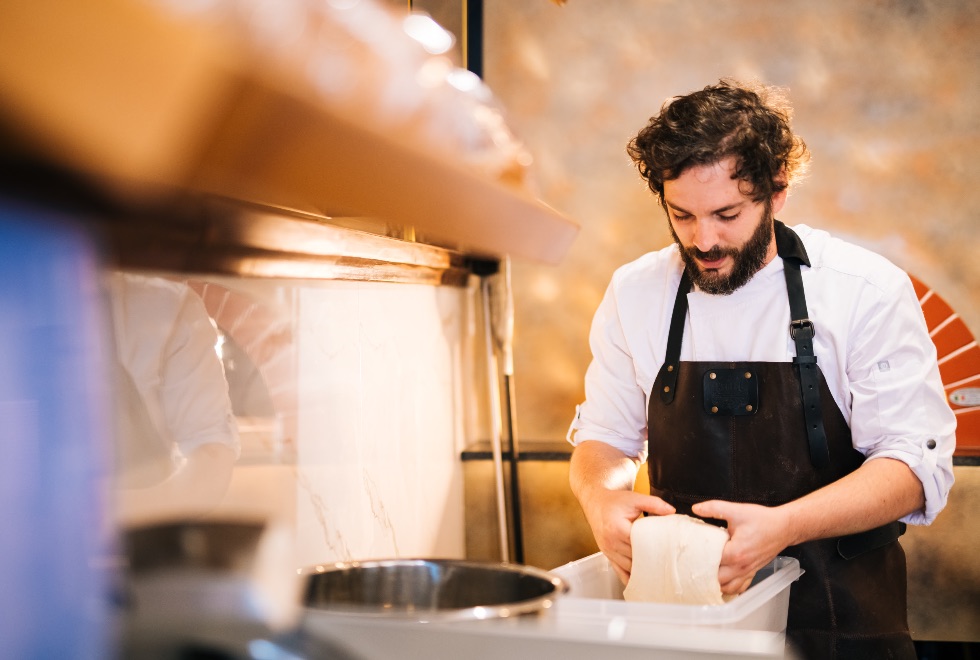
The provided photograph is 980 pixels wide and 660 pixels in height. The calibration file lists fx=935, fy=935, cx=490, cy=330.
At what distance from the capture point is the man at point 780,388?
1.88 metres

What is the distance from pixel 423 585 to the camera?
3.52 feet

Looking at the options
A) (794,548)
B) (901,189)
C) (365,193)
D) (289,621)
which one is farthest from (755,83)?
(289,621)

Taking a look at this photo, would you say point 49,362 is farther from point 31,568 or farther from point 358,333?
point 358,333

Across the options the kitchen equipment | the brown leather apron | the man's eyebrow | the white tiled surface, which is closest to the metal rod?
the white tiled surface

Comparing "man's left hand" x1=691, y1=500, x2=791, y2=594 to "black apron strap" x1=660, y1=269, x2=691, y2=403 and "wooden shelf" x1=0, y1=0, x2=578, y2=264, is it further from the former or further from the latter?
"wooden shelf" x1=0, y1=0, x2=578, y2=264

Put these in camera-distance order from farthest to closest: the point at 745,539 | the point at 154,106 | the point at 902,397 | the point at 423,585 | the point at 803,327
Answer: the point at 803,327
the point at 902,397
the point at 745,539
the point at 423,585
the point at 154,106

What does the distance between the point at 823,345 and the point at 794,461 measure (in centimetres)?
26

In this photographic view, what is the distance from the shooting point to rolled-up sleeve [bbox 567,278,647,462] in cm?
225

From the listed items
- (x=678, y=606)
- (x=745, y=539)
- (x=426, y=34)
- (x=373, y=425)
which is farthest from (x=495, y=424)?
(x=426, y=34)

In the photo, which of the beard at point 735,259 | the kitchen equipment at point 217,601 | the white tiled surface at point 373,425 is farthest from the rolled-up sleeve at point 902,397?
the kitchen equipment at point 217,601

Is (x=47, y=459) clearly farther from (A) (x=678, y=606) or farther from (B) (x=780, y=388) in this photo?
(B) (x=780, y=388)

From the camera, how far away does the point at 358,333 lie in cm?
204

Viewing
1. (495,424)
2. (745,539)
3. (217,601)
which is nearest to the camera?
(217,601)

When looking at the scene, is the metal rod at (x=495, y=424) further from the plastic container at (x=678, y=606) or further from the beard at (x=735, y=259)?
the plastic container at (x=678, y=606)
